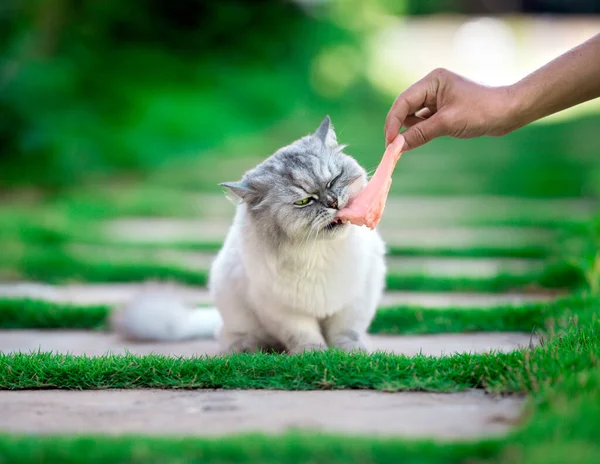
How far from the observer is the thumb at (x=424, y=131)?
11.5 ft

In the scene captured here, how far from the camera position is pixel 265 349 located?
3.89m

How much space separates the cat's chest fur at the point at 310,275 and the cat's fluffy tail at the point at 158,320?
32.6 inches

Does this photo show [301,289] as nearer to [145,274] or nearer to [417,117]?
[417,117]

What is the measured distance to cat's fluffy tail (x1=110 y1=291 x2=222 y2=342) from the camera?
4.11m

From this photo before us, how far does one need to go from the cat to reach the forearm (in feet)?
2.75

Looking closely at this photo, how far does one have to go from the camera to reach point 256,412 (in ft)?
8.66

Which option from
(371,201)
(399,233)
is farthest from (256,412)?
(399,233)

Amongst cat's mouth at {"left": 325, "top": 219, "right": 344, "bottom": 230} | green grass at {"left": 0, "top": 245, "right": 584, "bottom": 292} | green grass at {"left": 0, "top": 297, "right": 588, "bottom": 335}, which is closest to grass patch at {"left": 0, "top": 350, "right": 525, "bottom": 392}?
cat's mouth at {"left": 325, "top": 219, "right": 344, "bottom": 230}

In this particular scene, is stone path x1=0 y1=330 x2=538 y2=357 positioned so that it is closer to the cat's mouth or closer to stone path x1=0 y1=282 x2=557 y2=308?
stone path x1=0 y1=282 x2=557 y2=308

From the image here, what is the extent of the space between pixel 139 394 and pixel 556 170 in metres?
8.11

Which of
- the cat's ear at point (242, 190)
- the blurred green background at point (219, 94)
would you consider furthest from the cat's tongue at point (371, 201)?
the blurred green background at point (219, 94)

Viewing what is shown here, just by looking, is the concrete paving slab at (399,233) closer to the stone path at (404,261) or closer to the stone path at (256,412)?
the stone path at (404,261)

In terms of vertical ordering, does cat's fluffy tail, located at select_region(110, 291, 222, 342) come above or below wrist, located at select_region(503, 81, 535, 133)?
below

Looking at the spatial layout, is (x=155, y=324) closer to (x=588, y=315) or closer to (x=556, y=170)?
(x=588, y=315)
